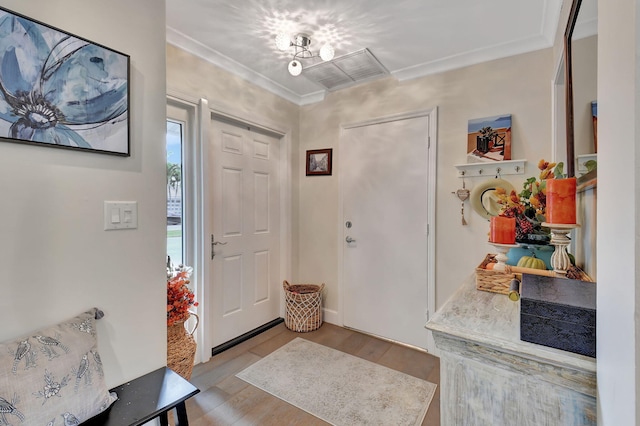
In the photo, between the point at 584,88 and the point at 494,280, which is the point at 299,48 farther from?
the point at 494,280

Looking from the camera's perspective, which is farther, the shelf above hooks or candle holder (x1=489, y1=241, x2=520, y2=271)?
the shelf above hooks

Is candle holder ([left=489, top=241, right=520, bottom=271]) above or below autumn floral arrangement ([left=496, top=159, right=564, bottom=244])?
below

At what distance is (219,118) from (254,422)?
2164mm

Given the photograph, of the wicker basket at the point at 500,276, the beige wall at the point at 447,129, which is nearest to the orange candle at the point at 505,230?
the wicker basket at the point at 500,276

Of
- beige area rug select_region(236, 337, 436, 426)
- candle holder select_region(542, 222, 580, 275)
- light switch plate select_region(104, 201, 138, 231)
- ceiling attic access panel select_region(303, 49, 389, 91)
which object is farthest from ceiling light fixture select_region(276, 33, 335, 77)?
beige area rug select_region(236, 337, 436, 426)

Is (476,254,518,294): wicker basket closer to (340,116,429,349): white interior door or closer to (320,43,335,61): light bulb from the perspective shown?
(340,116,429,349): white interior door

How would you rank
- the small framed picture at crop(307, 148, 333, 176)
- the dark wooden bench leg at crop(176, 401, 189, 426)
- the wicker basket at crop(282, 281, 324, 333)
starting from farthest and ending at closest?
1. the small framed picture at crop(307, 148, 333, 176)
2. the wicker basket at crop(282, 281, 324, 333)
3. the dark wooden bench leg at crop(176, 401, 189, 426)

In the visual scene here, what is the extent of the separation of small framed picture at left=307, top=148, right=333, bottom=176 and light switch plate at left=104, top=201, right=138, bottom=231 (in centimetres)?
195

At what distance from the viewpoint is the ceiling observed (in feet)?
5.61

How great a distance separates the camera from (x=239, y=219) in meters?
2.62

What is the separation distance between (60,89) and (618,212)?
5.19ft

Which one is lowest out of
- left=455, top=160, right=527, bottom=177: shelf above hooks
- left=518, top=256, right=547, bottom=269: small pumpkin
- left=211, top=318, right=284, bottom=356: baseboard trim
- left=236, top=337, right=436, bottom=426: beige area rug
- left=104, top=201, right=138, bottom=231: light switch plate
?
left=236, top=337, right=436, bottom=426: beige area rug

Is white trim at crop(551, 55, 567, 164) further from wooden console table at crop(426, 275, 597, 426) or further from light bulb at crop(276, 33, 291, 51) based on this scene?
light bulb at crop(276, 33, 291, 51)

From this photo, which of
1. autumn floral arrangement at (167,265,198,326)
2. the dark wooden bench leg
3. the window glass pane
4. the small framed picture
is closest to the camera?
the dark wooden bench leg
